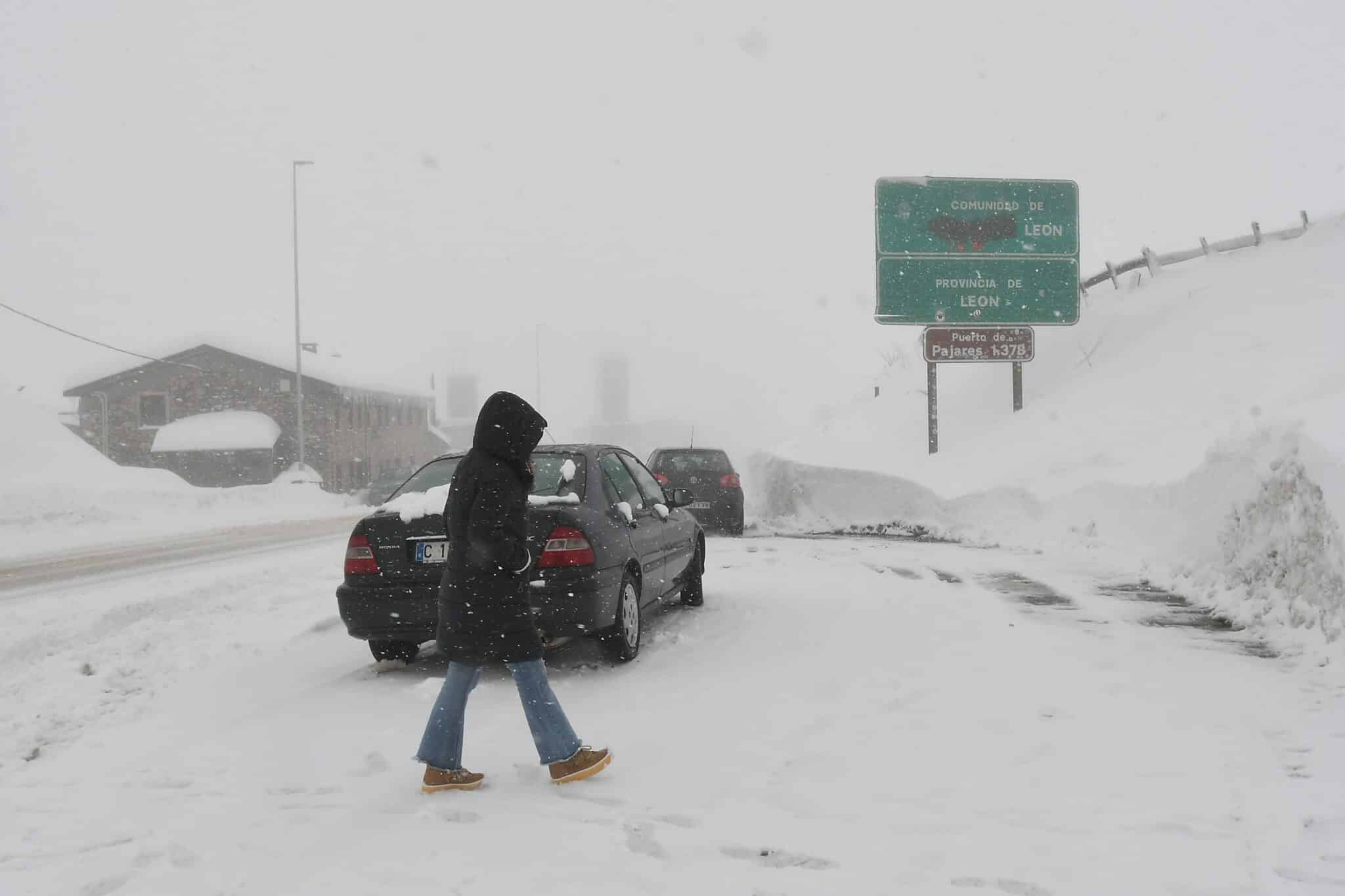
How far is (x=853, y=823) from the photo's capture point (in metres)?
3.98

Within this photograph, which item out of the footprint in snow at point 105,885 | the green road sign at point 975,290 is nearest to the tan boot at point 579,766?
the footprint in snow at point 105,885

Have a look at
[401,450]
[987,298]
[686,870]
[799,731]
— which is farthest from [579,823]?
[401,450]

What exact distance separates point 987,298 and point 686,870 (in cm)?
1884

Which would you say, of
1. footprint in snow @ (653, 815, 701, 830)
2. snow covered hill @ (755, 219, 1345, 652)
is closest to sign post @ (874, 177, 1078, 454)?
snow covered hill @ (755, 219, 1345, 652)

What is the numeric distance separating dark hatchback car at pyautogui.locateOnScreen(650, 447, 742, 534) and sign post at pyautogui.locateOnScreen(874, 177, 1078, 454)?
519 centimetres

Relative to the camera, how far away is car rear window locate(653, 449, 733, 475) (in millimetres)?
17891

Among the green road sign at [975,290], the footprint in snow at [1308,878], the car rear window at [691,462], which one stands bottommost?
the footprint in snow at [1308,878]

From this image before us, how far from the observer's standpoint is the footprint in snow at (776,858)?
3.58 meters

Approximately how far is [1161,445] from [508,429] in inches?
588

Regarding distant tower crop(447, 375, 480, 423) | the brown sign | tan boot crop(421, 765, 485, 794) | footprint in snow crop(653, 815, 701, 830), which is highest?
distant tower crop(447, 375, 480, 423)

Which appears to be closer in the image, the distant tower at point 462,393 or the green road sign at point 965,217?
the green road sign at point 965,217

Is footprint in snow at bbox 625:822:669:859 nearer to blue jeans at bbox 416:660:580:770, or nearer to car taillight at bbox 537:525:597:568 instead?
blue jeans at bbox 416:660:580:770

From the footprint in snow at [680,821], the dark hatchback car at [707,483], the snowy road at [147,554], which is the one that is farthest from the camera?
the dark hatchback car at [707,483]

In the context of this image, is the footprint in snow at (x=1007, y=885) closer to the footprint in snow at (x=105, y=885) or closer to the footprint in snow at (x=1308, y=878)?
the footprint in snow at (x=1308, y=878)
